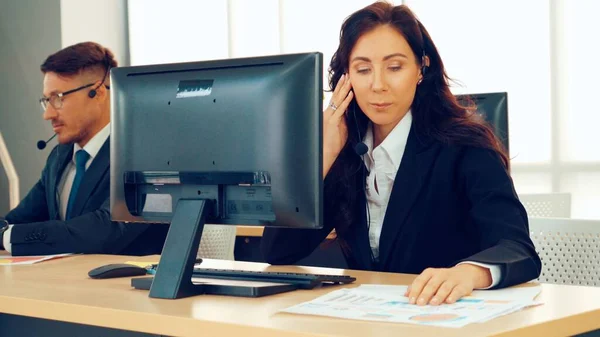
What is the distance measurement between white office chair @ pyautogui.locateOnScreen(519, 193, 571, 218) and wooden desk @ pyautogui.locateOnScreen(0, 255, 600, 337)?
5.37 feet

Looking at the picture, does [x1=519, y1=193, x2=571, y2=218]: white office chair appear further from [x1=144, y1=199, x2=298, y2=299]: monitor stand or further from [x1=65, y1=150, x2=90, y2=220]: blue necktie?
[x1=144, y1=199, x2=298, y2=299]: monitor stand

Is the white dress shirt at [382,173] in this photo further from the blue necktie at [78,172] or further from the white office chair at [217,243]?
the blue necktie at [78,172]

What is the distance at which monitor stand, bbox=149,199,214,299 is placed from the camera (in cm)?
168

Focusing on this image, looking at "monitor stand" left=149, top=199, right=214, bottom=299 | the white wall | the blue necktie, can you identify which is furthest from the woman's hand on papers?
the white wall

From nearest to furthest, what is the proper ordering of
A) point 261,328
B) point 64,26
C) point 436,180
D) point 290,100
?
point 261,328
point 290,100
point 436,180
point 64,26

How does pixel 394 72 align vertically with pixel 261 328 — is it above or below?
above

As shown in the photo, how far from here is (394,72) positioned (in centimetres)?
216

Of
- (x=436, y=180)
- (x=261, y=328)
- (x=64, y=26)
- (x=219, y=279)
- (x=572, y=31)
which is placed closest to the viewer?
(x=261, y=328)

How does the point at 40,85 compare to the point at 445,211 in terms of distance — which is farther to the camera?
the point at 40,85

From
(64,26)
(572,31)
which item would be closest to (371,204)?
(572,31)

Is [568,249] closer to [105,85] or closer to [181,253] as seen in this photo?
[181,253]

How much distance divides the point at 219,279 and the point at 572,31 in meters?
3.43

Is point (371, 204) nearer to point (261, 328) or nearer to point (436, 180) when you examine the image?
point (436, 180)

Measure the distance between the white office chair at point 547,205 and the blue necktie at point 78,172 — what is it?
1658 mm
